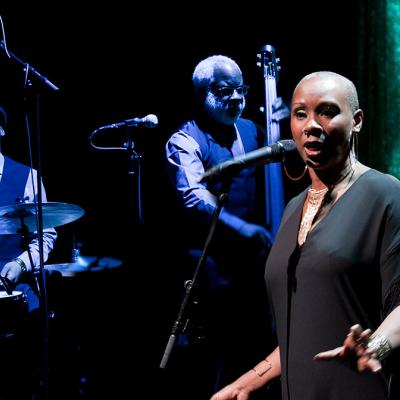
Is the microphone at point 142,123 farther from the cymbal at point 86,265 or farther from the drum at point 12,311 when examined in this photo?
the drum at point 12,311

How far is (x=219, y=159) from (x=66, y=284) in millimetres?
1475

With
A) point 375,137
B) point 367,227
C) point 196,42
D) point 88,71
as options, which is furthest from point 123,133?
point 367,227

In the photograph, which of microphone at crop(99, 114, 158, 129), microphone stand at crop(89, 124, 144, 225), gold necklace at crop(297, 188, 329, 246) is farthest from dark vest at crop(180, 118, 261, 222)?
gold necklace at crop(297, 188, 329, 246)

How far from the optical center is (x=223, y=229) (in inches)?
122

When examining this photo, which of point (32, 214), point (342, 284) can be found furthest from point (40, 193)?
point (342, 284)

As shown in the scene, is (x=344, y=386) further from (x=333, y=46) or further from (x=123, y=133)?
(x=123, y=133)

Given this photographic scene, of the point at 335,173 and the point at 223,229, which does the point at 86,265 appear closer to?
the point at 223,229

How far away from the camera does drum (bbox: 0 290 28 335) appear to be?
3.26m

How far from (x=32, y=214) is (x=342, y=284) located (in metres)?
2.47

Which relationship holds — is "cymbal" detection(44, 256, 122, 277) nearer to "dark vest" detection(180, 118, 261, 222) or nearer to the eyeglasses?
"dark vest" detection(180, 118, 261, 222)

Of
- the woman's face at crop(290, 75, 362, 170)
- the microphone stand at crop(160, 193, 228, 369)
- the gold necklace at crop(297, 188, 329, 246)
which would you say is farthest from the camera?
the microphone stand at crop(160, 193, 228, 369)

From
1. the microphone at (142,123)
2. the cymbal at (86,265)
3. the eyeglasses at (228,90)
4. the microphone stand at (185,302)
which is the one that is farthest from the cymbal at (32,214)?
the microphone stand at (185,302)

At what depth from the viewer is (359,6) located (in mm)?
4066

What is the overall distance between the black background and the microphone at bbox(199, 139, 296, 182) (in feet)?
7.05
